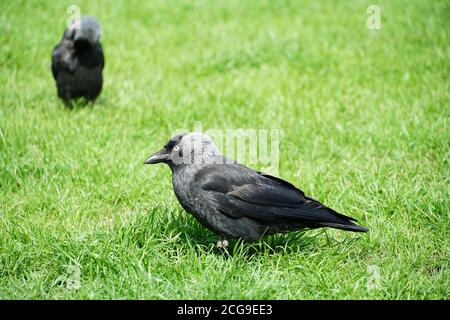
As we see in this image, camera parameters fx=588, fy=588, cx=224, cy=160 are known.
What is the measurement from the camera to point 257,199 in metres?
3.58

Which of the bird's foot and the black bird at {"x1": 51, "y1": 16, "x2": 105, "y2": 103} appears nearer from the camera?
the bird's foot

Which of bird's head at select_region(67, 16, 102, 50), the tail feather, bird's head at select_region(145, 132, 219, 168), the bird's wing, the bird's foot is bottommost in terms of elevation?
the bird's foot

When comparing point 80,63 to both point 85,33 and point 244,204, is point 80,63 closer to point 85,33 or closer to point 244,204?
point 85,33

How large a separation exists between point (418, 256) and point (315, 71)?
12.7ft

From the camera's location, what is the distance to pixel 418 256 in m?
3.62

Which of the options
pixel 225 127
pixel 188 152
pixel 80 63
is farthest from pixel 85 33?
pixel 188 152

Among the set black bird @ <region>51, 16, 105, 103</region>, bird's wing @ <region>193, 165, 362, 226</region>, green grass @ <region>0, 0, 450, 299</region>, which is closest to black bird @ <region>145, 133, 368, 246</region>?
bird's wing @ <region>193, 165, 362, 226</region>

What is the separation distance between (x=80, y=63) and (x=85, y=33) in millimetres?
322

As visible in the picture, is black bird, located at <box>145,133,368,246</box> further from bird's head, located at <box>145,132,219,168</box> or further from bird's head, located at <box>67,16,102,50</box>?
bird's head, located at <box>67,16,102,50</box>

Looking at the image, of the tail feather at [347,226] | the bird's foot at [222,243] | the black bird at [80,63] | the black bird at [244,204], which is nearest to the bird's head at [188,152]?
the black bird at [244,204]

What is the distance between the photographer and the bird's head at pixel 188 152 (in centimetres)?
373

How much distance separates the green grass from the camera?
337 cm

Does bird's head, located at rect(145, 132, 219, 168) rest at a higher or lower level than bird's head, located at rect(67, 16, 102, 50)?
lower
